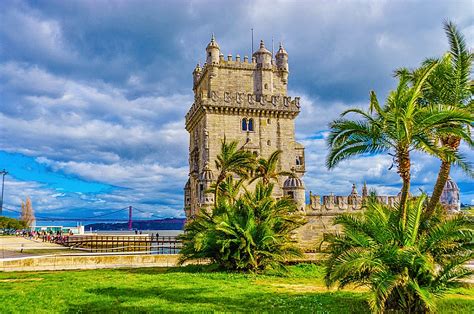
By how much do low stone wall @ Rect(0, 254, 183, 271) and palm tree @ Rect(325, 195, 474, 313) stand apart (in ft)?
43.8

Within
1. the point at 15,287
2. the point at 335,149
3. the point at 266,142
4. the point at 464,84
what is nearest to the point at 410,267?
the point at 335,149

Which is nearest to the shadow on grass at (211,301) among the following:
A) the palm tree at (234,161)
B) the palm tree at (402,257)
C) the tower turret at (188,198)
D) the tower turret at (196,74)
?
the palm tree at (402,257)

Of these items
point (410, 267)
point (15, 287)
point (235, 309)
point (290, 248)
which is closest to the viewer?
point (410, 267)

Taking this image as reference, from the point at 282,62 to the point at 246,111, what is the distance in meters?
6.54

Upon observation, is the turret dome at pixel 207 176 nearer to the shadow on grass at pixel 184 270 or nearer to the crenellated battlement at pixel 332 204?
the crenellated battlement at pixel 332 204

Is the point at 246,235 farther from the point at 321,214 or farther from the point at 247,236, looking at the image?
the point at 321,214

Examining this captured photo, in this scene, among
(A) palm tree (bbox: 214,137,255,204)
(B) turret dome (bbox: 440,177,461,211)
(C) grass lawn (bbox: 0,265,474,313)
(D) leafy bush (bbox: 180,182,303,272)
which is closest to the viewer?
(C) grass lawn (bbox: 0,265,474,313)

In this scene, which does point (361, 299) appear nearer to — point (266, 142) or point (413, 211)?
point (413, 211)

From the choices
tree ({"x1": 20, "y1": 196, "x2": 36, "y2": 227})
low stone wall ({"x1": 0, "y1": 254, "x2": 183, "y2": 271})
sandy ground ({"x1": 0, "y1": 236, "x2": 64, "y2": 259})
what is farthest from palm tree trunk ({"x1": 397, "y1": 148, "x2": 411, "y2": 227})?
tree ({"x1": 20, "y1": 196, "x2": 36, "y2": 227})

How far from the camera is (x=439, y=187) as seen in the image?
12.1m

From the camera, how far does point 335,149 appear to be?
12.2m

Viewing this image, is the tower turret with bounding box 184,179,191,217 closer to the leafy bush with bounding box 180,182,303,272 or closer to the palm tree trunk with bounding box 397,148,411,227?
the leafy bush with bounding box 180,182,303,272

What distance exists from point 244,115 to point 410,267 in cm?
2672

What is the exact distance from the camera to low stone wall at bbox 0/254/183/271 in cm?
2062
